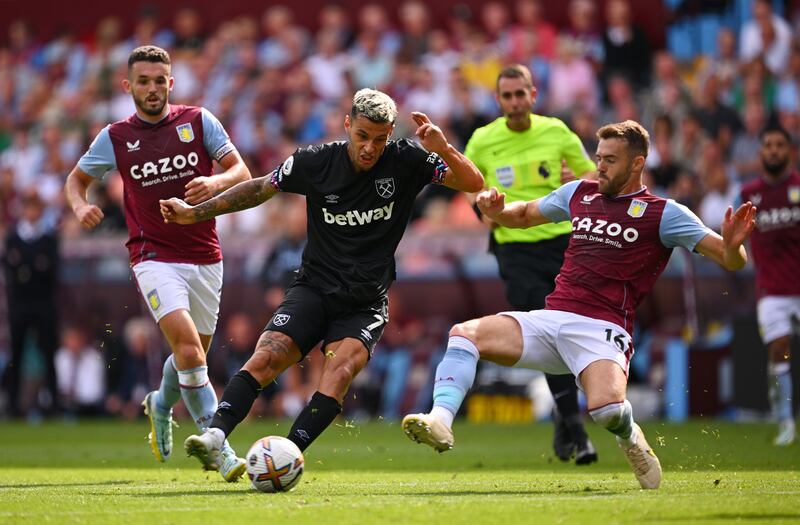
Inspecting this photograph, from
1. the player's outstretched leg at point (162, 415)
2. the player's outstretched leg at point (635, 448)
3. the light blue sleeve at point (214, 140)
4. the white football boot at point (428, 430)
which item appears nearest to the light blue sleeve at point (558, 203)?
the player's outstretched leg at point (635, 448)

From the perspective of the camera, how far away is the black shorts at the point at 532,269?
421 inches

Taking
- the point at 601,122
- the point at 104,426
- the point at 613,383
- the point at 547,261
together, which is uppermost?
the point at 601,122

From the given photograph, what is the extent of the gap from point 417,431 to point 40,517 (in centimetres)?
200

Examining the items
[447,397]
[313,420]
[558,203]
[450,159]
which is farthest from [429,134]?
[313,420]

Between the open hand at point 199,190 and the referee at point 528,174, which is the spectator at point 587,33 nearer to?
the referee at point 528,174

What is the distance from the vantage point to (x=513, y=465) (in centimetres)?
1015

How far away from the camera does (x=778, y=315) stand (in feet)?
41.1

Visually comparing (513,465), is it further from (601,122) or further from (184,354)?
(601,122)

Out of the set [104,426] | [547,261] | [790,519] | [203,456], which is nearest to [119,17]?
[104,426]

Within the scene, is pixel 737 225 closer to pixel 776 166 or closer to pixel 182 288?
pixel 182 288

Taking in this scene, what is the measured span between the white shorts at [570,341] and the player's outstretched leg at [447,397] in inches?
14.4

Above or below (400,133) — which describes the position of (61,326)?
below

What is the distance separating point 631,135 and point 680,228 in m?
0.67

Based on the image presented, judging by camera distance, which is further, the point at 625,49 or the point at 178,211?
the point at 625,49
